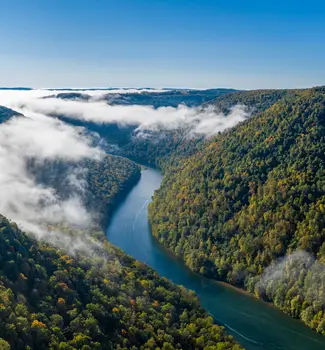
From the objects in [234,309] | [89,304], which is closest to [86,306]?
[89,304]

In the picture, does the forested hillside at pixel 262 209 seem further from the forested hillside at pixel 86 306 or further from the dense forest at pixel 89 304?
the forested hillside at pixel 86 306

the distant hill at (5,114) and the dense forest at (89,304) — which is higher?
the distant hill at (5,114)

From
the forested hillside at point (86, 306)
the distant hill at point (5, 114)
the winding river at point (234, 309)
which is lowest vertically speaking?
the winding river at point (234, 309)

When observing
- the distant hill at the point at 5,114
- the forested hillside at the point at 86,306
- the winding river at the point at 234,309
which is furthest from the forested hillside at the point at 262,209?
the distant hill at the point at 5,114

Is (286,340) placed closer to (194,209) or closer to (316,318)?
(316,318)

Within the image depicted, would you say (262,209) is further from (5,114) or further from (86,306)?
(5,114)

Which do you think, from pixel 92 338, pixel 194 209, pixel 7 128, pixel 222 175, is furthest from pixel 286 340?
pixel 7 128
